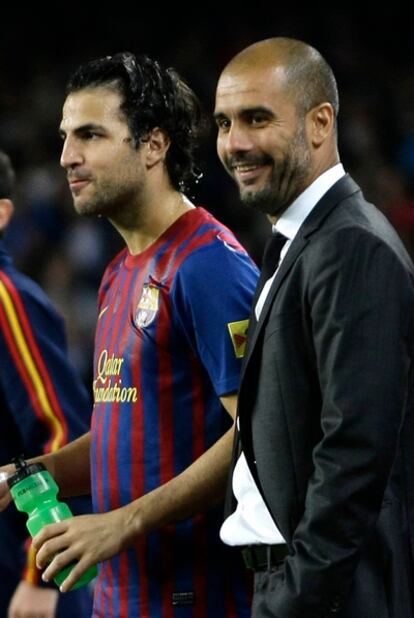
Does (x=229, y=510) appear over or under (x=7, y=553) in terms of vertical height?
over

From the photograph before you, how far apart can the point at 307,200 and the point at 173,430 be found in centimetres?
73

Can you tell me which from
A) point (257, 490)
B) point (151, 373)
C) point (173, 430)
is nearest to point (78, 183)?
point (151, 373)

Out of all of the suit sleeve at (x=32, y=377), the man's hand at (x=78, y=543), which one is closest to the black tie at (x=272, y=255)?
the man's hand at (x=78, y=543)

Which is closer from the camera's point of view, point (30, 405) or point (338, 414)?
point (338, 414)

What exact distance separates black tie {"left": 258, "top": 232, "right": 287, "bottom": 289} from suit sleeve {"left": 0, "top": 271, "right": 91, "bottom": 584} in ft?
3.68

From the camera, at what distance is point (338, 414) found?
2.27 metres

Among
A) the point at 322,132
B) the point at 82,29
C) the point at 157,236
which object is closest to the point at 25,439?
the point at 157,236

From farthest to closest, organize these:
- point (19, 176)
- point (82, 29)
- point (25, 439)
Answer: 1. point (82, 29)
2. point (19, 176)
3. point (25, 439)

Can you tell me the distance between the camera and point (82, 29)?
10.2 metres

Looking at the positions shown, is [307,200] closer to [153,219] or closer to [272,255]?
[272,255]

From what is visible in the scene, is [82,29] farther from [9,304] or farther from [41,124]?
[9,304]

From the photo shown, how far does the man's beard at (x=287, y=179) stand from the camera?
253 centimetres

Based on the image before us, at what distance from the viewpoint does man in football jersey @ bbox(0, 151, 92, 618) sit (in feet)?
11.9

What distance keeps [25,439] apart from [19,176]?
219 inches
